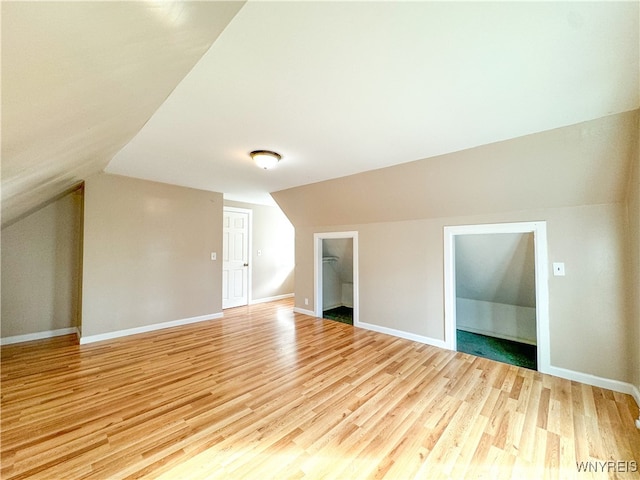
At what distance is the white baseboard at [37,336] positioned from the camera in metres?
3.35

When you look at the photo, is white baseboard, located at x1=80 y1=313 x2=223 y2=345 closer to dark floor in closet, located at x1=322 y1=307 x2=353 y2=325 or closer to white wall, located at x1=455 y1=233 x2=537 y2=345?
dark floor in closet, located at x1=322 y1=307 x2=353 y2=325

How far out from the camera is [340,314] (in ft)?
16.5

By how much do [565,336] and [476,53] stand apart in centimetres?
281

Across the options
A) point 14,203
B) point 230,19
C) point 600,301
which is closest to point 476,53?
point 230,19

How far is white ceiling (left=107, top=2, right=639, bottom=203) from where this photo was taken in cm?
107

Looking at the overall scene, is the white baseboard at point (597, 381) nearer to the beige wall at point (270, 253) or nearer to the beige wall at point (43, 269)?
the beige wall at point (270, 253)

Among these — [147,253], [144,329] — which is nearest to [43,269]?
[147,253]

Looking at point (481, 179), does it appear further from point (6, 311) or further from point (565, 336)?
point (6, 311)

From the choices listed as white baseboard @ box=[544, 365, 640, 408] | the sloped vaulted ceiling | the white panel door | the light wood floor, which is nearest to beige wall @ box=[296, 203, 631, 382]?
white baseboard @ box=[544, 365, 640, 408]

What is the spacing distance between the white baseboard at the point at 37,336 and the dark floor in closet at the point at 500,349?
5609 mm

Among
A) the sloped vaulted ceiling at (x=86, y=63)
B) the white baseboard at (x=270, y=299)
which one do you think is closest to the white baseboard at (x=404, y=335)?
the white baseboard at (x=270, y=299)

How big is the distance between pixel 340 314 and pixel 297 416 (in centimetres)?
319

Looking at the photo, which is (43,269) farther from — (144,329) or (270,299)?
(270,299)

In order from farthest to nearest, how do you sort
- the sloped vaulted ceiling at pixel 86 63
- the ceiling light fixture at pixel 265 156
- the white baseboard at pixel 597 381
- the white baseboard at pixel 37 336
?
the white baseboard at pixel 37 336
the ceiling light fixture at pixel 265 156
the white baseboard at pixel 597 381
the sloped vaulted ceiling at pixel 86 63
